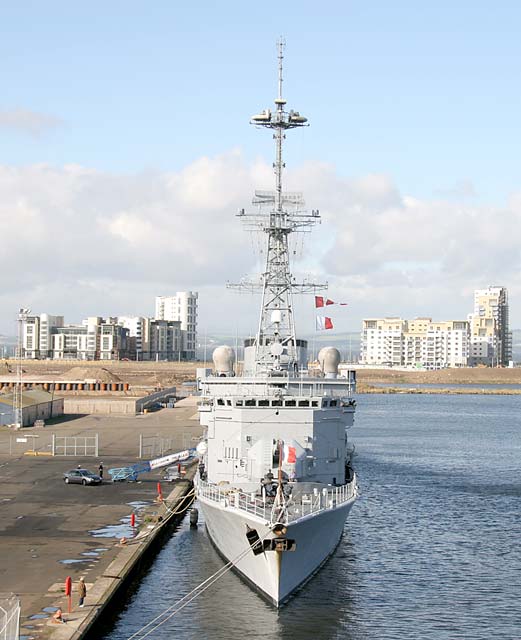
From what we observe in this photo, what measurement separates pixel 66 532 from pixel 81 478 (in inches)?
562

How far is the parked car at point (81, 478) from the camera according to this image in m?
53.4

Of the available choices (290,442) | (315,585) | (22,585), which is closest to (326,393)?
(290,442)

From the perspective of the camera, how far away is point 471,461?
7644 cm

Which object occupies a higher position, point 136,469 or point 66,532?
point 136,469

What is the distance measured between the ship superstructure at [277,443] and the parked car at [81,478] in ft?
32.2

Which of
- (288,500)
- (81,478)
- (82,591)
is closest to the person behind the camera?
(82,591)

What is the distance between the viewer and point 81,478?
53.4m

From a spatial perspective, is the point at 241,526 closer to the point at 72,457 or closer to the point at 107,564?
the point at 107,564

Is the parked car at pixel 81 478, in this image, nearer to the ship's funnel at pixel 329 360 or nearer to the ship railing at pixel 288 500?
the ship's funnel at pixel 329 360

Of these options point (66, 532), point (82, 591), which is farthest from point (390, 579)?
point (66, 532)

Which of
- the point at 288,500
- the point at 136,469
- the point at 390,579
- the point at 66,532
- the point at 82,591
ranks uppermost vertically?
the point at 288,500

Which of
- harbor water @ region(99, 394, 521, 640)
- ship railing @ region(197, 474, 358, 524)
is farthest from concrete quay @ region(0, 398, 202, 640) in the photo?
ship railing @ region(197, 474, 358, 524)

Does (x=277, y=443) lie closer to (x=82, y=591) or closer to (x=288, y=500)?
(x=288, y=500)

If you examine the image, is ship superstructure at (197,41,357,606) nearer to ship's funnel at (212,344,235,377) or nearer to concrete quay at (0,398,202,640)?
ship's funnel at (212,344,235,377)
